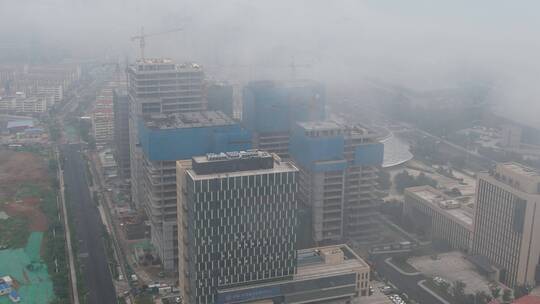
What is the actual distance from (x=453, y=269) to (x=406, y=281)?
57.3 inches

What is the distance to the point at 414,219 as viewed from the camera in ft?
65.8

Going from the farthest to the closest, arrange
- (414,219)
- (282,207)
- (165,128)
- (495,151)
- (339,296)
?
1. (495,151)
2. (414,219)
3. (165,128)
4. (339,296)
5. (282,207)

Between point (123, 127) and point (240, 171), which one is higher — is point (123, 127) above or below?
below

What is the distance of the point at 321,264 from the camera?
1452 cm

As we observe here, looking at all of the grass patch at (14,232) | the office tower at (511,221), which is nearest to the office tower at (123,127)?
the grass patch at (14,232)

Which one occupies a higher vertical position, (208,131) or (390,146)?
(208,131)

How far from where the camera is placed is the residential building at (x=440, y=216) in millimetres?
17938

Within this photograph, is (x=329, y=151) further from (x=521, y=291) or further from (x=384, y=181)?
(x=384, y=181)

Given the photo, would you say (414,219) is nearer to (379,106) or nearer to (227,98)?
(227,98)

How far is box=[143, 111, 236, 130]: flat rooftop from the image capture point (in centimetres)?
1706

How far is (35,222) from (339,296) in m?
10.4

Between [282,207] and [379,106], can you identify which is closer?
[282,207]

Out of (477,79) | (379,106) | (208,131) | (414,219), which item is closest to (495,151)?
(477,79)

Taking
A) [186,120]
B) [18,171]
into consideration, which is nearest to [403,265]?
[186,120]
